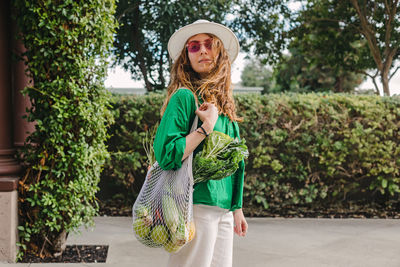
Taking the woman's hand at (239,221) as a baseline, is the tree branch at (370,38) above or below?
above

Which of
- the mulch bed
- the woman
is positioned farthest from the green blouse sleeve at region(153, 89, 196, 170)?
the mulch bed

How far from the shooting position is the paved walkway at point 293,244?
435 centimetres

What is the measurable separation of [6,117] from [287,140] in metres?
4.34

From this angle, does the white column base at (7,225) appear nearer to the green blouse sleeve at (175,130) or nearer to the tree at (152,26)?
the green blouse sleeve at (175,130)

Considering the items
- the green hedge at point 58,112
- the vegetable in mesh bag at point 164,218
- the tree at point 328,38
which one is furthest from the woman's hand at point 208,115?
the tree at point 328,38

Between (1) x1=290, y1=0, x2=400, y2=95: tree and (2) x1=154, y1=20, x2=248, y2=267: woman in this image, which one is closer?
(2) x1=154, y1=20, x2=248, y2=267: woman

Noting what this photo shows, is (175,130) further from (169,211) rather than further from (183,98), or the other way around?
(169,211)

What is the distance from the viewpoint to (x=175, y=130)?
204 centimetres

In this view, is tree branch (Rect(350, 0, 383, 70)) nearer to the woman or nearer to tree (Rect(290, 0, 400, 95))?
tree (Rect(290, 0, 400, 95))

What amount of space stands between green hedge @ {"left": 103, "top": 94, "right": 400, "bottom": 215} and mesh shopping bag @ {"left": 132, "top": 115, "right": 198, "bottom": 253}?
4565mm

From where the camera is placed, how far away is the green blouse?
2.01 m

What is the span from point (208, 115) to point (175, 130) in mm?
182

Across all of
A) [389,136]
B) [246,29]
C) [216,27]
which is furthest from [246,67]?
[216,27]

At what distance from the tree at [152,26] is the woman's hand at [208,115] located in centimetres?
874
